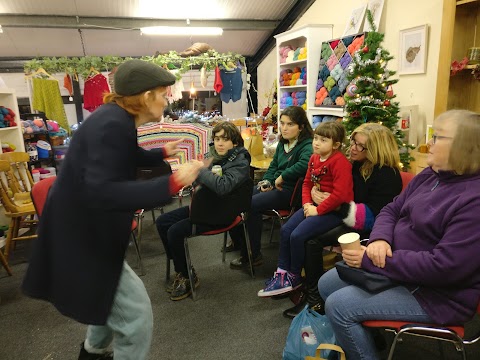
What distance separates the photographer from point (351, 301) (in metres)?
1.41

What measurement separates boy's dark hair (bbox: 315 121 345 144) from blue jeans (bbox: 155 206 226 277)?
90 centimetres

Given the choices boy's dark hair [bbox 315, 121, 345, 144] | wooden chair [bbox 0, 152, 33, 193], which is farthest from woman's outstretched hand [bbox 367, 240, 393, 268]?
wooden chair [bbox 0, 152, 33, 193]

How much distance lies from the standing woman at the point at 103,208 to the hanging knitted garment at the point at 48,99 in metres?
5.28

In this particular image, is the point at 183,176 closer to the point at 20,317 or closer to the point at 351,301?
the point at 351,301

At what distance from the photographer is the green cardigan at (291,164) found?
2711 millimetres

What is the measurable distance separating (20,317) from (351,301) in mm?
2066

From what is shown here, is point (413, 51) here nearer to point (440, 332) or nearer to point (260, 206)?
point (260, 206)

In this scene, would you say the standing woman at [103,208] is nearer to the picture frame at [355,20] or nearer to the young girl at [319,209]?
the young girl at [319,209]

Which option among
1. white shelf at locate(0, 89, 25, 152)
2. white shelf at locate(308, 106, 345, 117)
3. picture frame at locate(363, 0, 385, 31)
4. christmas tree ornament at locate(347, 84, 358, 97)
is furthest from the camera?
white shelf at locate(308, 106, 345, 117)

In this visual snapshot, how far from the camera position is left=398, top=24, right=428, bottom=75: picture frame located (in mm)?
3760

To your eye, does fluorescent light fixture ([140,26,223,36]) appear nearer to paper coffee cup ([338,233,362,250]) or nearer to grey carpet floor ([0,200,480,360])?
grey carpet floor ([0,200,480,360])

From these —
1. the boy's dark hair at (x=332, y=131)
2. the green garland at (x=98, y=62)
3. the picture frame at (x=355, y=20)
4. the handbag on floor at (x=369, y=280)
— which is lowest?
the handbag on floor at (x=369, y=280)

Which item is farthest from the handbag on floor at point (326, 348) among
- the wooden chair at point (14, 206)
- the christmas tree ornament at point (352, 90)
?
the wooden chair at point (14, 206)

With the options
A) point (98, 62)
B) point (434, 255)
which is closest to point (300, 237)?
point (434, 255)
